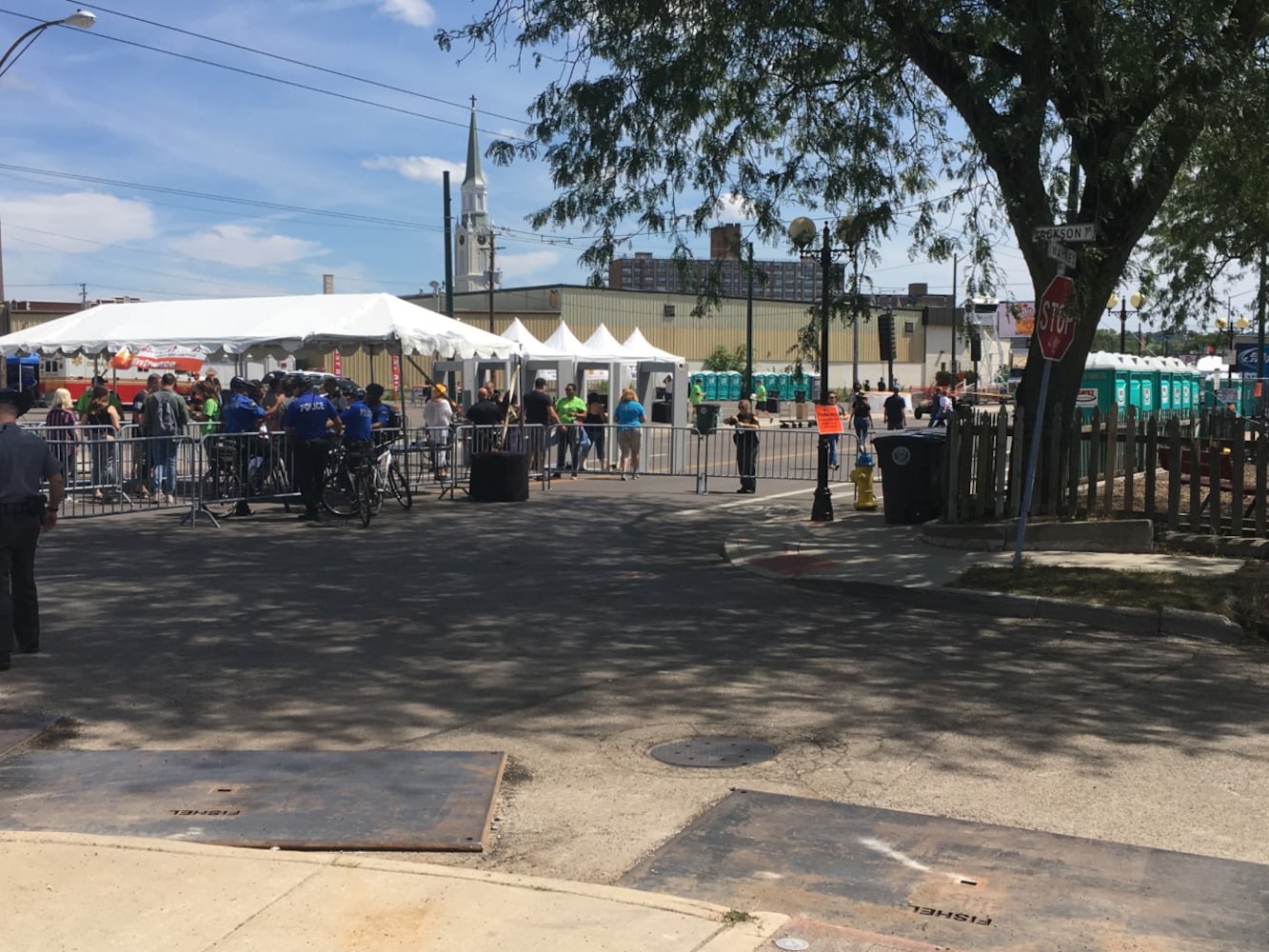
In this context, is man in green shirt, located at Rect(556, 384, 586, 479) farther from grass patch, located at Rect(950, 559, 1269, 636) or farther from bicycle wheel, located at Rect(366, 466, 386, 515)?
grass patch, located at Rect(950, 559, 1269, 636)

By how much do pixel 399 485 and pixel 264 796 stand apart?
510 inches

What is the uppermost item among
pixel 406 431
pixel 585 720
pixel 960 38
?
pixel 960 38

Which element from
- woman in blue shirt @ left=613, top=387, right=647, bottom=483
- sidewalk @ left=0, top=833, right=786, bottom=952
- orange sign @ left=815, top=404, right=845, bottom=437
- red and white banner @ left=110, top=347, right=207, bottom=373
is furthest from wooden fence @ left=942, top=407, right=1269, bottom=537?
red and white banner @ left=110, top=347, right=207, bottom=373

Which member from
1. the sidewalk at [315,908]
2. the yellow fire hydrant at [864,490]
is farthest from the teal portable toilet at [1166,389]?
the sidewalk at [315,908]

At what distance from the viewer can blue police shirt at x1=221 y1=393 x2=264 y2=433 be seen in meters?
17.7

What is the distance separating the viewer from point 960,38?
1296 cm

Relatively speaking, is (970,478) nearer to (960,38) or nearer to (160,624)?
(960,38)

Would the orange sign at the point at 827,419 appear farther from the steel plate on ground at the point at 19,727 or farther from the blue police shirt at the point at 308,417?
the steel plate on ground at the point at 19,727

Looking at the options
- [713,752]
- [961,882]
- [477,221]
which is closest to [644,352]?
[713,752]

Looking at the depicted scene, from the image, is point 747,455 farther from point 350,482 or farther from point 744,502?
point 350,482

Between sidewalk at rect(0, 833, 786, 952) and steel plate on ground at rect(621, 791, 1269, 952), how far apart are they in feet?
1.14

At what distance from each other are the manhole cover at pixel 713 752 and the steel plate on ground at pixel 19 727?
Result: 130 inches

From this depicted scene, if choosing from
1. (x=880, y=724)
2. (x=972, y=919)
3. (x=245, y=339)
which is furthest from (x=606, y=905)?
(x=245, y=339)

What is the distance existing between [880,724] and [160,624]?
578cm
